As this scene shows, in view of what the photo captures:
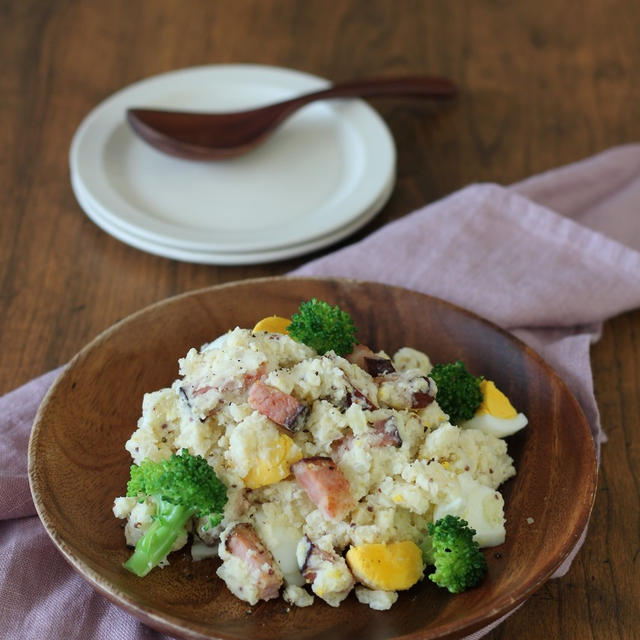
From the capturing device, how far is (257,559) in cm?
174

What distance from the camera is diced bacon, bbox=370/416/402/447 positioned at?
186cm

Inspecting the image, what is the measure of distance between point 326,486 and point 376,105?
229 centimetres

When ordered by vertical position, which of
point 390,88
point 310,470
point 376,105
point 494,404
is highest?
point 310,470

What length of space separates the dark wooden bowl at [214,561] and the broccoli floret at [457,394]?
14 centimetres

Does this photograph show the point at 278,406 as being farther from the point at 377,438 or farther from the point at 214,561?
the point at 214,561

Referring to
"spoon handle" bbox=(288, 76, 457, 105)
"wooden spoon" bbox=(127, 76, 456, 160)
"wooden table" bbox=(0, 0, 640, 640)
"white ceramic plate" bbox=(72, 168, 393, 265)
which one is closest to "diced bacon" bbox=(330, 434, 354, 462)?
"wooden table" bbox=(0, 0, 640, 640)

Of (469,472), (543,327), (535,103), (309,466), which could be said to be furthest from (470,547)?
(535,103)

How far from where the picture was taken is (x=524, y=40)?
13.5ft

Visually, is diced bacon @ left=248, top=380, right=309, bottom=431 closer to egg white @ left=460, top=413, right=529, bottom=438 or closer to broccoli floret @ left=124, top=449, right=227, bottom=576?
broccoli floret @ left=124, top=449, right=227, bottom=576

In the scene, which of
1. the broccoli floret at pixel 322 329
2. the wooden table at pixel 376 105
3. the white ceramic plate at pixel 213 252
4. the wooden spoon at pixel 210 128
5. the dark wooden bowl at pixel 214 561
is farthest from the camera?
the wooden spoon at pixel 210 128

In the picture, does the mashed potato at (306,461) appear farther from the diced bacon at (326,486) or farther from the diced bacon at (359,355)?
the diced bacon at (359,355)

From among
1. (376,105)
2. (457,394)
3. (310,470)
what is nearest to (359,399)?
(310,470)

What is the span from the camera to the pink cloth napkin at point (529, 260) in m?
2.54

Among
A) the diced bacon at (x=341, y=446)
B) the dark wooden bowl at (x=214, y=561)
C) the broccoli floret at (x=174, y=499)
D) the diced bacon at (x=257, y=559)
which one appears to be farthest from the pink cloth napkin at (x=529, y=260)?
the diced bacon at (x=341, y=446)
